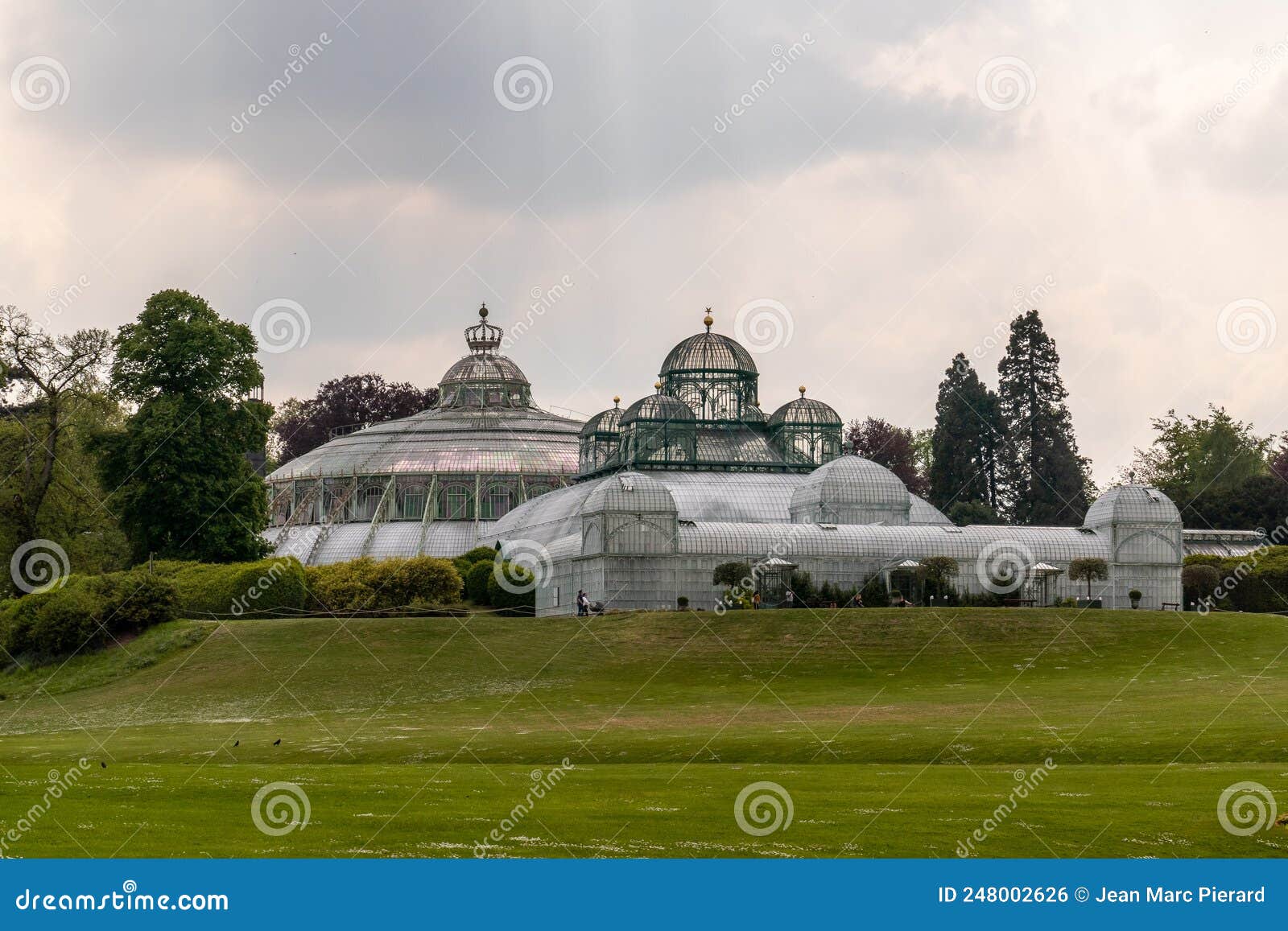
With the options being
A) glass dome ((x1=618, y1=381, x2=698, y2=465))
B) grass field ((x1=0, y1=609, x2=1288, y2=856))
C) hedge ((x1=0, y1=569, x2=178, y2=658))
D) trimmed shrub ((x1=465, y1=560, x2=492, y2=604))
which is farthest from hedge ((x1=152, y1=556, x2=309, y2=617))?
glass dome ((x1=618, y1=381, x2=698, y2=465))

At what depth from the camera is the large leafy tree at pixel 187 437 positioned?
257ft

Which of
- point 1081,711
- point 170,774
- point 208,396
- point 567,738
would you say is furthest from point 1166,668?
point 208,396

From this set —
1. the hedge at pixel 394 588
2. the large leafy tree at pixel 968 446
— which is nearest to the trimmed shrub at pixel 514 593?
the hedge at pixel 394 588

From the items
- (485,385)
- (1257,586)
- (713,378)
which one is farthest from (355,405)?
(1257,586)

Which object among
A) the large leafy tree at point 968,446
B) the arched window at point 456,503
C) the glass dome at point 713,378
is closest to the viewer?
the glass dome at point 713,378

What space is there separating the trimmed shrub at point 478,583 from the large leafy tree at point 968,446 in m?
44.7

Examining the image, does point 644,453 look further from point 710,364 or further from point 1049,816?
point 1049,816

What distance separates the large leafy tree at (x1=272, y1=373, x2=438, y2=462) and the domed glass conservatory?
75.0ft

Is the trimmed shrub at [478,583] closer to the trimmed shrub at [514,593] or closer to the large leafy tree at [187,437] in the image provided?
the trimmed shrub at [514,593]

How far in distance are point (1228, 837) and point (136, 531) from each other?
6048 cm

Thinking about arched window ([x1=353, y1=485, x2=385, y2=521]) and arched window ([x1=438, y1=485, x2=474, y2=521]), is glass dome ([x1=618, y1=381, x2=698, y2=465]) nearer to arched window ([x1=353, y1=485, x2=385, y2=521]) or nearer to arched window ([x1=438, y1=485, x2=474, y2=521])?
arched window ([x1=438, y1=485, x2=474, y2=521])

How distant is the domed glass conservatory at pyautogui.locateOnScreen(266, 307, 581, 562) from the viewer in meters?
106

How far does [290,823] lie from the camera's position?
1199 inches

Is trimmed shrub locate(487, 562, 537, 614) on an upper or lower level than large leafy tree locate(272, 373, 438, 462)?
lower
